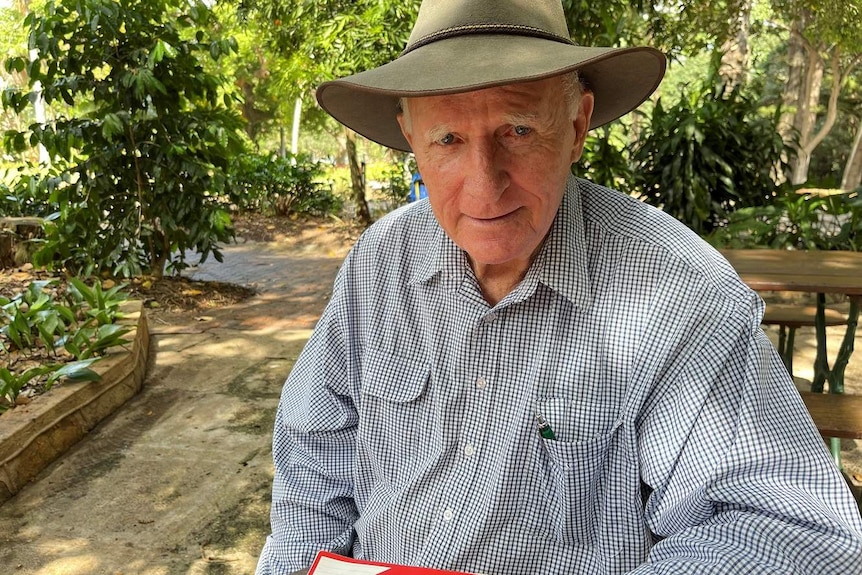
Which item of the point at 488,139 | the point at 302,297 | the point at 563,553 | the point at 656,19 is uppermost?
the point at 656,19

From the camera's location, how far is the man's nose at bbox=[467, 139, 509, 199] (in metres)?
1.27

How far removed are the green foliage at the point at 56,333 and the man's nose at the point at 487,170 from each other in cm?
322

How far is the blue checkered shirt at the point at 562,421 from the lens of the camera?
114cm

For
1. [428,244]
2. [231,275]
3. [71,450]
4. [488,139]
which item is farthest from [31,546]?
[231,275]

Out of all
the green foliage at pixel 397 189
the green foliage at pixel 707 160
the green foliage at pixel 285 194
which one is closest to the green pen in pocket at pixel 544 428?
the green foliage at pixel 707 160

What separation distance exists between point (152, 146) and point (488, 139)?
581 cm

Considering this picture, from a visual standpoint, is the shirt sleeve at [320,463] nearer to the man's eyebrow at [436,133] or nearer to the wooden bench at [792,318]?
the man's eyebrow at [436,133]

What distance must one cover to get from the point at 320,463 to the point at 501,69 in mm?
832

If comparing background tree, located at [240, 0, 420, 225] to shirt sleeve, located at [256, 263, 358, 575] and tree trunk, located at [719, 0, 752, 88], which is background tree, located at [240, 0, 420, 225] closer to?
shirt sleeve, located at [256, 263, 358, 575]

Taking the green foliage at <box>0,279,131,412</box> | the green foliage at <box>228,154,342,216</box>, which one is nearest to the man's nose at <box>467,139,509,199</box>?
the green foliage at <box>0,279,131,412</box>

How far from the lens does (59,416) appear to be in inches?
147

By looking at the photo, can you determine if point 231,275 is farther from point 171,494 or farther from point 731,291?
point 731,291

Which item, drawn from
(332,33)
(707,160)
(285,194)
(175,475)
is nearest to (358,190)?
(285,194)

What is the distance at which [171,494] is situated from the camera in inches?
131
